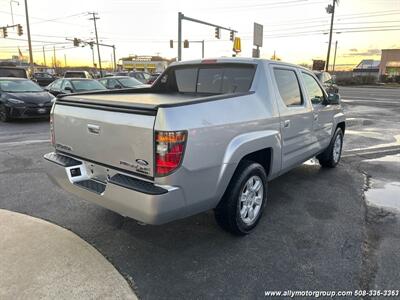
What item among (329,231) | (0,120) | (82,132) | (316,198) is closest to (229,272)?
(329,231)

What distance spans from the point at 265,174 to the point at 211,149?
1131 mm

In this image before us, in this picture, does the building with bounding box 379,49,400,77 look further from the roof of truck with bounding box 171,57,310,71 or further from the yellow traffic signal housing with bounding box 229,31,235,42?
the roof of truck with bounding box 171,57,310,71

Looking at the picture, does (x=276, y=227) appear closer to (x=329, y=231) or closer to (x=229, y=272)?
(x=329, y=231)

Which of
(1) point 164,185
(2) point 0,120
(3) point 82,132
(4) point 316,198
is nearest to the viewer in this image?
(1) point 164,185

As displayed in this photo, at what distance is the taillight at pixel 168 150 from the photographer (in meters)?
2.68

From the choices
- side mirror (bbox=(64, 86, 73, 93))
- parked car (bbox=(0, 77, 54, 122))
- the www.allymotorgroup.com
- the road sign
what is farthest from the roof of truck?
the road sign

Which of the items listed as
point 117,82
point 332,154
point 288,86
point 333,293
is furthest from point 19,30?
point 333,293

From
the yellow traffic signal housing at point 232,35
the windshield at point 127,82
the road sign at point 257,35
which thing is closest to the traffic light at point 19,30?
the yellow traffic signal housing at point 232,35

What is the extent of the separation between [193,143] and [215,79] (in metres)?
1.87

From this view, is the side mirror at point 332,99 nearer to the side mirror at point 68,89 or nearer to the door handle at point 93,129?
the door handle at point 93,129

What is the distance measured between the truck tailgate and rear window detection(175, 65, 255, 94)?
164 cm

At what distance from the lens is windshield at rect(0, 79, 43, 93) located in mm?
12320

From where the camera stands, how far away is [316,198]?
488cm

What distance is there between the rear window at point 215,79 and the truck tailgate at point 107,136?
1.64m
